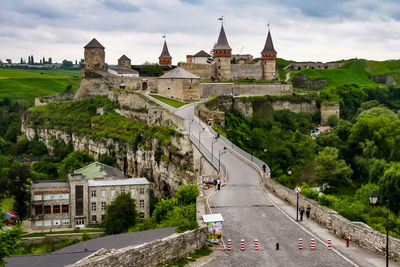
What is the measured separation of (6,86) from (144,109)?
97559mm

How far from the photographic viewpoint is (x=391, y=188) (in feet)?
135

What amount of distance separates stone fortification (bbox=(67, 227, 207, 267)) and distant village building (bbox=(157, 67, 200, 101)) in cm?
4161

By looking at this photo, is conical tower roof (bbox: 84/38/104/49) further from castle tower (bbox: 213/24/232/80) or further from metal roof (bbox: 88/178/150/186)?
metal roof (bbox: 88/178/150/186)

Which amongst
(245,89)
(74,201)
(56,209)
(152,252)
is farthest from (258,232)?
(245,89)

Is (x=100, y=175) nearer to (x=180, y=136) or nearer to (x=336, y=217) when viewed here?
(x=180, y=136)

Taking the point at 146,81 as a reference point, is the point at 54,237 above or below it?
below

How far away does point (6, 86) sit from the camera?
5630 inches

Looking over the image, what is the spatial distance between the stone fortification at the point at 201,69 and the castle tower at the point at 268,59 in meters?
9.28

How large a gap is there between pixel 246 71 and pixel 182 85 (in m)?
22.4

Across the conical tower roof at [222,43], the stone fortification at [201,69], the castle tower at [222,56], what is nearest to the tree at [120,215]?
the stone fortification at [201,69]

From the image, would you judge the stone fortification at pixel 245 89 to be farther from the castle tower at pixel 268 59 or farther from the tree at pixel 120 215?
the tree at pixel 120 215

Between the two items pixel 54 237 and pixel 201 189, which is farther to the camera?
pixel 54 237

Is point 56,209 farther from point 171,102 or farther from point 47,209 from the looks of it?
point 171,102

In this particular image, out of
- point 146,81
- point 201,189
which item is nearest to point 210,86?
point 146,81
